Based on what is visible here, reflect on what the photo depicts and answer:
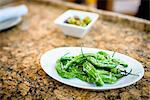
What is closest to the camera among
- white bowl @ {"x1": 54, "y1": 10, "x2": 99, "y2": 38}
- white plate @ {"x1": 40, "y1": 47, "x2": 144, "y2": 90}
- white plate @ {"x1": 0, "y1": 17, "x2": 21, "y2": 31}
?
white plate @ {"x1": 40, "y1": 47, "x2": 144, "y2": 90}

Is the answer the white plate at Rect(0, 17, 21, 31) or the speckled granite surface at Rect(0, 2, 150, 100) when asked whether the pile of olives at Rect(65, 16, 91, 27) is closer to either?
the speckled granite surface at Rect(0, 2, 150, 100)

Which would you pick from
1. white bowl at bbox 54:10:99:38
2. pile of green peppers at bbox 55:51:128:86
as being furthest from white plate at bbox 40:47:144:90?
white bowl at bbox 54:10:99:38

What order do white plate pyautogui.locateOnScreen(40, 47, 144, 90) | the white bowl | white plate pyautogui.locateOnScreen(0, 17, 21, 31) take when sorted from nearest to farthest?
1. white plate pyautogui.locateOnScreen(40, 47, 144, 90)
2. the white bowl
3. white plate pyautogui.locateOnScreen(0, 17, 21, 31)

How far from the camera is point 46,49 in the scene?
0.98 m

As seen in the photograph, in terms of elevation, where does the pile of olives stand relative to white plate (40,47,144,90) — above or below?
above

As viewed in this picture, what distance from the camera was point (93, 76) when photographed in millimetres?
742

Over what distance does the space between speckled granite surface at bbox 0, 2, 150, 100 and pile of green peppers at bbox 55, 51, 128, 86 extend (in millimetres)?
38

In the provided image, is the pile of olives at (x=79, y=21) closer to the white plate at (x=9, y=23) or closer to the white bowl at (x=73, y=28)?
the white bowl at (x=73, y=28)

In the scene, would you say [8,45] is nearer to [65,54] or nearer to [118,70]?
[65,54]

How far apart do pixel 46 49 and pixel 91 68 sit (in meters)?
0.28

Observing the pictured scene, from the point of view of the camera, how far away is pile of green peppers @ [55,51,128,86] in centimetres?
74

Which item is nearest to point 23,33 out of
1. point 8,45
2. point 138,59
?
point 8,45

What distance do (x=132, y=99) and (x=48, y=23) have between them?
0.62 meters

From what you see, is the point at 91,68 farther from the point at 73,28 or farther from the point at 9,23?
the point at 9,23
